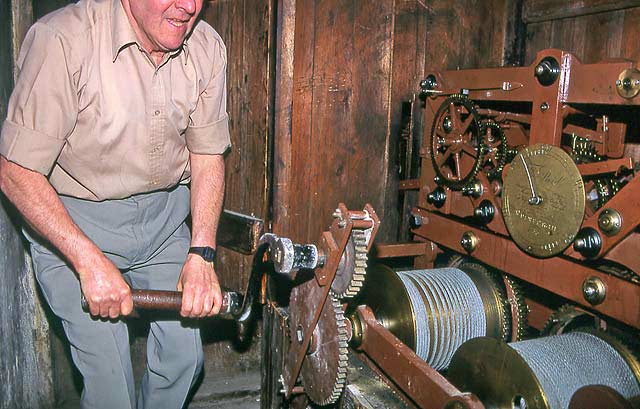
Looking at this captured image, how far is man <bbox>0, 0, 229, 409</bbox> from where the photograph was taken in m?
2.16

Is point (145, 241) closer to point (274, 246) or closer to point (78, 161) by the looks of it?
point (78, 161)

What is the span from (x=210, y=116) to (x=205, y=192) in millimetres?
363

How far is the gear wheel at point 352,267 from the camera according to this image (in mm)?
2207

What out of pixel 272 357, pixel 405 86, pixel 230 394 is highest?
pixel 405 86

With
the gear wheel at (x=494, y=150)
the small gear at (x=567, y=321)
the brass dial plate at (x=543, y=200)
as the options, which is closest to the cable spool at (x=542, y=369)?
the small gear at (x=567, y=321)

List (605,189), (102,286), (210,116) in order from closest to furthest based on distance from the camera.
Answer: (102,286), (210,116), (605,189)

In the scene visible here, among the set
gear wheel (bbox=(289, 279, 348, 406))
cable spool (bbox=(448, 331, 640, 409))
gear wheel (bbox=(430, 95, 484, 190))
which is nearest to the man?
gear wheel (bbox=(289, 279, 348, 406))

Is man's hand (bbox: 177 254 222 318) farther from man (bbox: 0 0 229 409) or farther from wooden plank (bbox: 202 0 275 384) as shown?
wooden plank (bbox: 202 0 275 384)

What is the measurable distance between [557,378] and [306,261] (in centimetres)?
122

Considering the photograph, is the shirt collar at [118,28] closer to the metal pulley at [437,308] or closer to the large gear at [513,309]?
the metal pulley at [437,308]

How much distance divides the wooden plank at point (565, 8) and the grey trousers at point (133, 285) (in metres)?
2.84

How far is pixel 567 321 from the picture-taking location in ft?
9.86

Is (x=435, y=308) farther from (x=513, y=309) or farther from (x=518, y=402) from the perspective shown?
(x=518, y=402)

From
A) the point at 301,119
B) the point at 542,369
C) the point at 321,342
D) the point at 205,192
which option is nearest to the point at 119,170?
the point at 205,192
